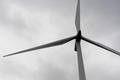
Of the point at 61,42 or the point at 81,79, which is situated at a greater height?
the point at 61,42

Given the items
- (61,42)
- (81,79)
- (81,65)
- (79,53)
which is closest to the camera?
(81,79)

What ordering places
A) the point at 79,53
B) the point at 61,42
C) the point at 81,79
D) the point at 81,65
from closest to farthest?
the point at 81,79 → the point at 81,65 → the point at 79,53 → the point at 61,42

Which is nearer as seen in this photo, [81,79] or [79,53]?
[81,79]

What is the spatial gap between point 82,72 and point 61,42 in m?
8.43

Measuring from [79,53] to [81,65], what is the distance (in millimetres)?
3202

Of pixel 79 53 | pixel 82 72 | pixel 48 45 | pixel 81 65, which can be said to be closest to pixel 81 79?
pixel 82 72

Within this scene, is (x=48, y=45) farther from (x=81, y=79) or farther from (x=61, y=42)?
(x=81, y=79)

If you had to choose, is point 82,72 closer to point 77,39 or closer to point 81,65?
point 81,65

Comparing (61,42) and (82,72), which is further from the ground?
(61,42)

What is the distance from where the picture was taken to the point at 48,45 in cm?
2575

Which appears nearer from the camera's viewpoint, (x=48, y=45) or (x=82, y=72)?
(x=82, y=72)

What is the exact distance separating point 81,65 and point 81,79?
271cm

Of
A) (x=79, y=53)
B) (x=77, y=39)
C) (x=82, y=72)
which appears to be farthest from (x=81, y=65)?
(x=77, y=39)

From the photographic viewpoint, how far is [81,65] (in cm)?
2194
